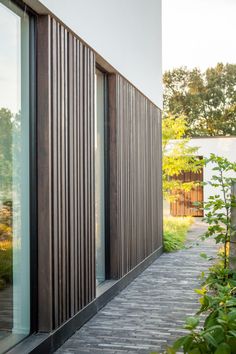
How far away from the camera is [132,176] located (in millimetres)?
6266

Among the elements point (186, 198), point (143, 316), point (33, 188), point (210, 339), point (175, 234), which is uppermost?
point (33, 188)

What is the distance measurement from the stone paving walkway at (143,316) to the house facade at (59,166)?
0.14 metres

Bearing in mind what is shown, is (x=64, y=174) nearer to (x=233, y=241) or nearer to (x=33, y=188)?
(x=33, y=188)

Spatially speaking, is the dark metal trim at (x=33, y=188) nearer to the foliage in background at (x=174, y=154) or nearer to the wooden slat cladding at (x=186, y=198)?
the foliage in background at (x=174, y=154)

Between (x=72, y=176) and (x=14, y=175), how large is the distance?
77 centimetres

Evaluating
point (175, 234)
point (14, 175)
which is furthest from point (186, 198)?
point (14, 175)

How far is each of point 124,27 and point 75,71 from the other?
1841 millimetres

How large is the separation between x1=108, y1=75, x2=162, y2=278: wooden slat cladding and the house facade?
23 mm

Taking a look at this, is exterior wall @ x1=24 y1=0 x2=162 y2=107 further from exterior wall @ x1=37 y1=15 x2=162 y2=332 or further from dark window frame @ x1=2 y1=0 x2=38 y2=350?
dark window frame @ x1=2 y1=0 x2=38 y2=350

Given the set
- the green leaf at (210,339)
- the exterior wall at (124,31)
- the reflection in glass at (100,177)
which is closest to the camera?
the green leaf at (210,339)

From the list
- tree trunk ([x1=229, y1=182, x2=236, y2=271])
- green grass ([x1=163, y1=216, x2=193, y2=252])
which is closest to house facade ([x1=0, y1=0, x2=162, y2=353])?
tree trunk ([x1=229, y1=182, x2=236, y2=271])

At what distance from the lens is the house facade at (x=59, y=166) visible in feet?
10.9

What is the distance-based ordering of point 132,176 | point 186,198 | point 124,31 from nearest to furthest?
point 124,31 → point 132,176 → point 186,198

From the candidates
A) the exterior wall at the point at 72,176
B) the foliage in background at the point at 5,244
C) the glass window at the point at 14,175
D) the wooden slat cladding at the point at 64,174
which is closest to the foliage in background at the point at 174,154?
the exterior wall at the point at 72,176
